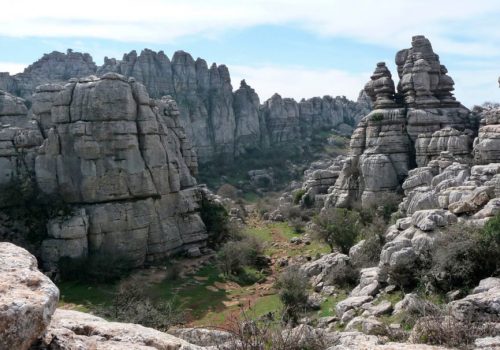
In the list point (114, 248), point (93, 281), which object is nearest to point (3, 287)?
point (93, 281)

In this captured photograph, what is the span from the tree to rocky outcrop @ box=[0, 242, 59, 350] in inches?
900

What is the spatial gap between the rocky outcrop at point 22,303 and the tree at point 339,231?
75.0 ft

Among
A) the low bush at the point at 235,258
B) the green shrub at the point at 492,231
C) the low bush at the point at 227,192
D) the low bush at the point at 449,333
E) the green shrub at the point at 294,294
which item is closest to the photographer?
the low bush at the point at 449,333

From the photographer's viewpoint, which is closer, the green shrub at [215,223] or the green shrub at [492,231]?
the green shrub at [492,231]

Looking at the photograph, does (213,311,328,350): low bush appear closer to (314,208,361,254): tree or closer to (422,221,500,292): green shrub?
(422,221,500,292): green shrub

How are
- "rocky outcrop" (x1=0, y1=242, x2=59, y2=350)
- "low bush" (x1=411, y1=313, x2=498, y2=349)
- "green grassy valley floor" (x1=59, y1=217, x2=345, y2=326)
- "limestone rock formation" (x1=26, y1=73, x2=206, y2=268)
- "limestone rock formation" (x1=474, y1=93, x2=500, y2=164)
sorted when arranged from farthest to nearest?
"limestone rock formation" (x1=26, y1=73, x2=206, y2=268)
"limestone rock formation" (x1=474, y1=93, x2=500, y2=164)
"green grassy valley floor" (x1=59, y1=217, x2=345, y2=326)
"low bush" (x1=411, y1=313, x2=498, y2=349)
"rocky outcrop" (x1=0, y1=242, x2=59, y2=350)

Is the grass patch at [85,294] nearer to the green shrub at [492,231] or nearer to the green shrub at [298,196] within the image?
the green shrub at [492,231]

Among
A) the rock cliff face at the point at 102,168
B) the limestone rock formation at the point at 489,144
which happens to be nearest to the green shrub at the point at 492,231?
the limestone rock formation at the point at 489,144

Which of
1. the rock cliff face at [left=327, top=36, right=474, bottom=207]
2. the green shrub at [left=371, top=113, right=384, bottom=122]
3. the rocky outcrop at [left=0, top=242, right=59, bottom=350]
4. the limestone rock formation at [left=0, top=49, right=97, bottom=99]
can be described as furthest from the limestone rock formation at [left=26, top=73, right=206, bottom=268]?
the limestone rock formation at [left=0, top=49, right=97, bottom=99]

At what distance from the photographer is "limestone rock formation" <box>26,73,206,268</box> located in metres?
28.9

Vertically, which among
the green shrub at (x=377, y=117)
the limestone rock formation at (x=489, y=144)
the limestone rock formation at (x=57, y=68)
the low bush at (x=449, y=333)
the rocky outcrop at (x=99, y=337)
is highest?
the limestone rock formation at (x=57, y=68)

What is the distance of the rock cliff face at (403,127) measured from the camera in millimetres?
34906

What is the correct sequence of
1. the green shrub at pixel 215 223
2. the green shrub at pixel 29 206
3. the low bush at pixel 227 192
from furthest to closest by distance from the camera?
the low bush at pixel 227 192, the green shrub at pixel 215 223, the green shrub at pixel 29 206

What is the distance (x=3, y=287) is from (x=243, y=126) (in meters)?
77.3
